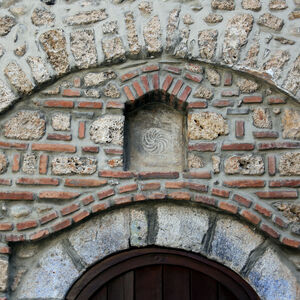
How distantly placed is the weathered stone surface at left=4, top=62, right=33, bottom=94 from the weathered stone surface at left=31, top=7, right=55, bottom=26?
0.31 metres

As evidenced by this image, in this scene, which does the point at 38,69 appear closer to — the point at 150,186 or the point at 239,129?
the point at 150,186

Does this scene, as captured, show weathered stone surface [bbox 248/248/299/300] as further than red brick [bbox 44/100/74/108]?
No

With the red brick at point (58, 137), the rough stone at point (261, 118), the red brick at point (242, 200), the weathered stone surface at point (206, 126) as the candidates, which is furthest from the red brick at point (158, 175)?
the rough stone at point (261, 118)

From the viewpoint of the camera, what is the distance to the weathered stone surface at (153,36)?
3.09m

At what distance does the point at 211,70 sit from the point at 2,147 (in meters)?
1.35

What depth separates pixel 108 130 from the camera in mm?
3029

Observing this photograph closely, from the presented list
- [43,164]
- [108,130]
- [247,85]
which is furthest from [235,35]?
[43,164]

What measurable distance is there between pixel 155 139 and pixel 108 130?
0.33m

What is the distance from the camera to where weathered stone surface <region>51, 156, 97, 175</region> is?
2941 millimetres

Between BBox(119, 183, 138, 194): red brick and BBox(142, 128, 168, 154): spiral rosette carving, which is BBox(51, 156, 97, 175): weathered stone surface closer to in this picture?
BBox(119, 183, 138, 194): red brick

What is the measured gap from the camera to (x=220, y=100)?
10.1 ft

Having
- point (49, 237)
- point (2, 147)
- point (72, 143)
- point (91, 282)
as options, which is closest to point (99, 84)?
point (72, 143)

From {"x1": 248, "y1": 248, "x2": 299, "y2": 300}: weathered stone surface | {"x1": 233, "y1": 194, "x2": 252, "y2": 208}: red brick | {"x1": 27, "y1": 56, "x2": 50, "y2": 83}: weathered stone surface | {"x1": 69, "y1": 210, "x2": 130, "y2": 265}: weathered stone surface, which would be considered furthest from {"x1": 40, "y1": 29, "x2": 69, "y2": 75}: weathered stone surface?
{"x1": 248, "y1": 248, "x2": 299, "y2": 300}: weathered stone surface

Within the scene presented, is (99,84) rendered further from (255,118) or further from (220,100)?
(255,118)
